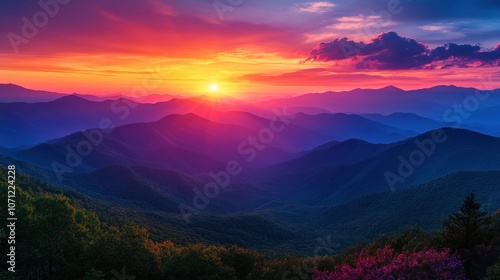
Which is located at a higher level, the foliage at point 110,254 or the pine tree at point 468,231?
the pine tree at point 468,231

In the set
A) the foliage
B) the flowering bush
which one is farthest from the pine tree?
the flowering bush

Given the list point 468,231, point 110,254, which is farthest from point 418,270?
point 110,254

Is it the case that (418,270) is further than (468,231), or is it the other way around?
(468,231)

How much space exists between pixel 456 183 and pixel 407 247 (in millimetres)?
120259

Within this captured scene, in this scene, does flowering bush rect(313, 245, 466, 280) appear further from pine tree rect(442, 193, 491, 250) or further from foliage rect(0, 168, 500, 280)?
pine tree rect(442, 193, 491, 250)

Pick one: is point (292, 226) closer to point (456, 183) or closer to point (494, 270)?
Answer: point (456, 183)

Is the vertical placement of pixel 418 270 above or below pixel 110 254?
above

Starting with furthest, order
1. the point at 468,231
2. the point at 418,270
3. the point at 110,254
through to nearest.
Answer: the point at 110,254 → the point at 468,231 → the point at 418,270

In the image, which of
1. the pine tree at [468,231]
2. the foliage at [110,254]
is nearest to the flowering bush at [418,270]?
the foliage at [110,254]

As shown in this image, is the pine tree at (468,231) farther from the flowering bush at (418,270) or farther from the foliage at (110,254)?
the flowering bush at (418,270)

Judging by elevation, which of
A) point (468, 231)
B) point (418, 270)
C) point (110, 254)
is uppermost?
point (468, 231)

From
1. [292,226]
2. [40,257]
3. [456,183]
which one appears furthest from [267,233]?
[40,257]

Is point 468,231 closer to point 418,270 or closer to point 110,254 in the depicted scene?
point 418,270

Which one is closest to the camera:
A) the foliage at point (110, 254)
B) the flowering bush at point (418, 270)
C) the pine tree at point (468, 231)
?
the flowering bush at point (418, 270)
